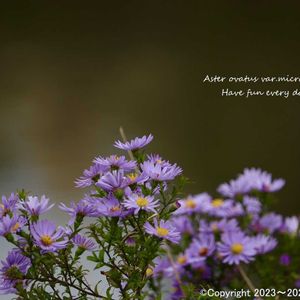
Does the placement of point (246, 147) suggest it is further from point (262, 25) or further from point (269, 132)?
point (262, 25)

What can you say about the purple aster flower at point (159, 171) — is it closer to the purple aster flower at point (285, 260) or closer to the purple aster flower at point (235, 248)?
the purple aster flower at point (235, 248)

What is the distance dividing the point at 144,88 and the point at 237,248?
129cm

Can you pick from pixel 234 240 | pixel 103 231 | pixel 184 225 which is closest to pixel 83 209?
pixel 103 231

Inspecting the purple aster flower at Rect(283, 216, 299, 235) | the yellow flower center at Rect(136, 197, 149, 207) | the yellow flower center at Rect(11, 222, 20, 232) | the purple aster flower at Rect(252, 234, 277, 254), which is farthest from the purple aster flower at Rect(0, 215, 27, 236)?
the purple aster flower at Rect(283, 216, 299, 235)

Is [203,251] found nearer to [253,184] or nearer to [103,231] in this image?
[253,184]

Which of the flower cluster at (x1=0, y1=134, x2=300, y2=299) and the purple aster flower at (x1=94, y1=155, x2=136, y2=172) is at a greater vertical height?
the purple aster flower at (x1=94, y1=155, x2=136, y2=172)

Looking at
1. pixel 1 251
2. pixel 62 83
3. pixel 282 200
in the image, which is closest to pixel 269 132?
pixel 282 200

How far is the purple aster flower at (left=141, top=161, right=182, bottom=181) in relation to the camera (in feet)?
1.74

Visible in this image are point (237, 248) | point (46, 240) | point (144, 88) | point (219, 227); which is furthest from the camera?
point (144, 88)

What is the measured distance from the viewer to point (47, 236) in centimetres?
50

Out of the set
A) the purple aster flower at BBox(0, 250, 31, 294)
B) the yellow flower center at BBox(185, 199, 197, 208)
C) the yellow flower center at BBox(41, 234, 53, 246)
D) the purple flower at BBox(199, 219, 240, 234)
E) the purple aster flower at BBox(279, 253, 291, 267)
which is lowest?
the purple aster flower at BBox(0, 250, 31, 294)

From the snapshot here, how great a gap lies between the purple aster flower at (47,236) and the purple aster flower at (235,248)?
0.26 meters

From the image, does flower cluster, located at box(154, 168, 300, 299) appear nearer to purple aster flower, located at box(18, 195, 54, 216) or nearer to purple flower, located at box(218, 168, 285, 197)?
purple flower, located at box(218, 168, 285, 197)

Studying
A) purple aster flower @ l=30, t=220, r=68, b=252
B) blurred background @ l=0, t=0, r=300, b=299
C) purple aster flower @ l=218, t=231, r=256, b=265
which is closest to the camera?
purple aster flower @ l=30, t=220, r=68, b=252
